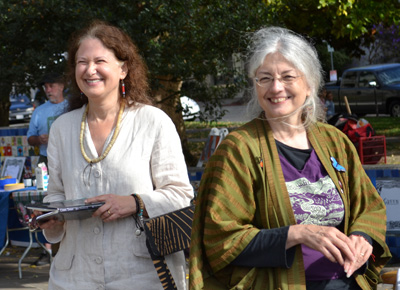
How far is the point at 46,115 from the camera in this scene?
366 inches

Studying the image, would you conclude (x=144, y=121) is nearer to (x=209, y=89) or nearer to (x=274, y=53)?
(x=274, y=53)

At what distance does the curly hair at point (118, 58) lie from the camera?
3.58 m

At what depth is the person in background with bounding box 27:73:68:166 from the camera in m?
9.03

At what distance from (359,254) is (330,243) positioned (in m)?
0.16

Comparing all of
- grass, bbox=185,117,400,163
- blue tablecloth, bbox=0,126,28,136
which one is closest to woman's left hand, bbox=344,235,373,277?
blue tablecloth, bbox=0,126,28,136

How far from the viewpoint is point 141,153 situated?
3.48 meters

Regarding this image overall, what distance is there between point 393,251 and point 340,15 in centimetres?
664

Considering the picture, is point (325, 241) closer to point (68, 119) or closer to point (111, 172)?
point (111, 172)

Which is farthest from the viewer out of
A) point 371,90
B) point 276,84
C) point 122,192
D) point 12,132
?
point 371,90

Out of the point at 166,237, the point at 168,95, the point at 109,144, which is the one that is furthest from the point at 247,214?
the point at 168,95

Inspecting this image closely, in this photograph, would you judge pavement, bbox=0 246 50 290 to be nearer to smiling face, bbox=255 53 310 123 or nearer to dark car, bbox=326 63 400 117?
smiling face, bbox=255 53 310 123

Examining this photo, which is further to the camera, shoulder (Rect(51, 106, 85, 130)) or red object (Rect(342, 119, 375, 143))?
red object (Rect(342, 119, 375, 143))

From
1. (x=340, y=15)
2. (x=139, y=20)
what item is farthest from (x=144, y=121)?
(x=340, y=15)

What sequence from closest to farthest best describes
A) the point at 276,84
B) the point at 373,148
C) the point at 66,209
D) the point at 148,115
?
the point at 276,84 → the point at 66,209 → the point at 148,115 → the point at 373,148
